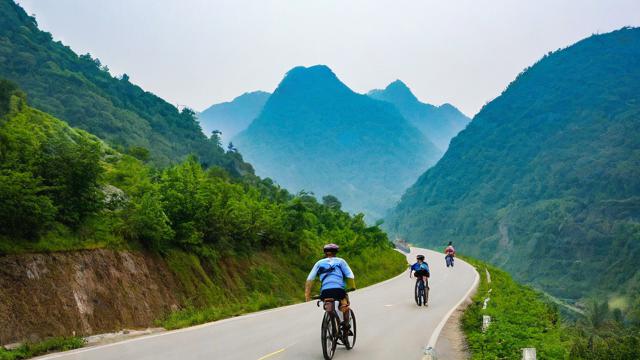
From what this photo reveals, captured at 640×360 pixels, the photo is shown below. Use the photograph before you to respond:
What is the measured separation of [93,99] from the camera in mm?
108812

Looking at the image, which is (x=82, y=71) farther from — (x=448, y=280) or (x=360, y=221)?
(x=448, y=280)

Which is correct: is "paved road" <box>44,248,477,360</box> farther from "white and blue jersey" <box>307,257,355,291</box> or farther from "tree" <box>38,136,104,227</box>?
"tree" <box>38,136,104,227</box>

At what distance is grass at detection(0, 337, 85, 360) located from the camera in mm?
8445

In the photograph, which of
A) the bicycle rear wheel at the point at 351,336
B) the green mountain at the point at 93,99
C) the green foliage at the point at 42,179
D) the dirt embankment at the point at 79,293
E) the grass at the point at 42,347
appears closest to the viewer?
the grass at the point at 42,347

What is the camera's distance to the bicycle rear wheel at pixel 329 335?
8.92 meters

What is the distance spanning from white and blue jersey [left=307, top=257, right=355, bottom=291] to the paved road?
3.99ft

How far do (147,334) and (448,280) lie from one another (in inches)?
860

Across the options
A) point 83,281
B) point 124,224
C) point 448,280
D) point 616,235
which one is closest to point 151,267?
point 124,224

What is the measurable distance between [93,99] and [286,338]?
357 ft

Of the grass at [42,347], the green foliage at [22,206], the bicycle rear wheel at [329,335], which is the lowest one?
the grass at [42,347]


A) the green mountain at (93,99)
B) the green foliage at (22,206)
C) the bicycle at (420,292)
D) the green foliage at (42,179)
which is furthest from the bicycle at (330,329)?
the green mountain at (93,99)

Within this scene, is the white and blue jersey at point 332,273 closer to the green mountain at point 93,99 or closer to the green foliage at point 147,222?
the green foliage at point 147,222

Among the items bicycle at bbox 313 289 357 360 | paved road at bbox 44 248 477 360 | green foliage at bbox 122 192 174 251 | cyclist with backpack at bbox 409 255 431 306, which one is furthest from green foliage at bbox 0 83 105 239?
cyclist with backpack at bbox 409 255 431 306

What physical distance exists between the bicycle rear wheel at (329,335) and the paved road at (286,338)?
28cm
